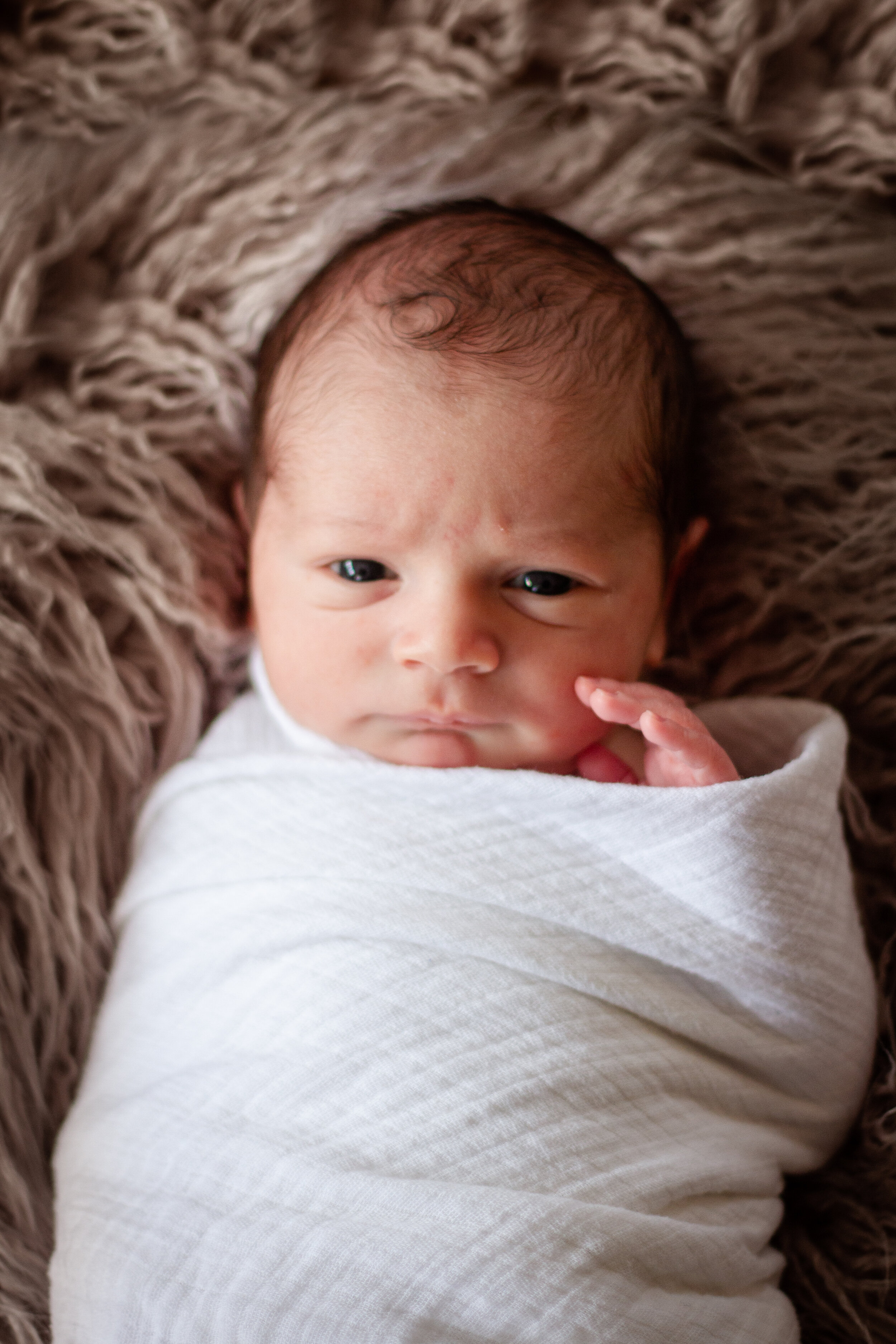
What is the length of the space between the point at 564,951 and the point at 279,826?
268mm

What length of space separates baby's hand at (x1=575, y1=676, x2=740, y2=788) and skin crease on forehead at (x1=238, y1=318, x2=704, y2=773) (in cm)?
3

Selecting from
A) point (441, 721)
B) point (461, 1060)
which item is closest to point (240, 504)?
point (441, 721)

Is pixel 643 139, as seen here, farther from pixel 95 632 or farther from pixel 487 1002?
pixel 487 1002

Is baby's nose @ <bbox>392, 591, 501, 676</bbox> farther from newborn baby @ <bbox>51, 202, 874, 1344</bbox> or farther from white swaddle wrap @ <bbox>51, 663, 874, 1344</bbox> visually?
white swaddle wrap @ <bbox>51, 663, 874, 1344</bbox>

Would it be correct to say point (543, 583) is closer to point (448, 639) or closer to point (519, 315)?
point (448, 639)

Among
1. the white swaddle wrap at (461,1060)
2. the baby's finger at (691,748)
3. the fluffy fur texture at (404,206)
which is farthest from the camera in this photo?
the fluffy fur texture at (404,206)

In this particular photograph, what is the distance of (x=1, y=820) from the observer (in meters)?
1.03

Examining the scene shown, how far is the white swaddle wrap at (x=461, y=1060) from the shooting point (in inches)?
31.9

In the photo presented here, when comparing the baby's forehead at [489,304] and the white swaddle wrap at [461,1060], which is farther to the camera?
the baby's forehead at [489,304]

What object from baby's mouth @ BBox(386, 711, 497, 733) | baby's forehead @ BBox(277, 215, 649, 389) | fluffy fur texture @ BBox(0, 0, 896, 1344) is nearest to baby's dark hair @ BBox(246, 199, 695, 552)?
baby's forehead @ BBox(277, 215, 649, 389)

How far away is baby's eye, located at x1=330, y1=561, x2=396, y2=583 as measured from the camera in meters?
0.99

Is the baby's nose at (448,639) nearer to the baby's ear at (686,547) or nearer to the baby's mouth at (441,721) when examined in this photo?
the baby's mouth at (441,721)

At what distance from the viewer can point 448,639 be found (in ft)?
3.06

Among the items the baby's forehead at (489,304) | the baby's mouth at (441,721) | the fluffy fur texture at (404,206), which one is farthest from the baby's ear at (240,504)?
the baby's mouth at (441,721)
